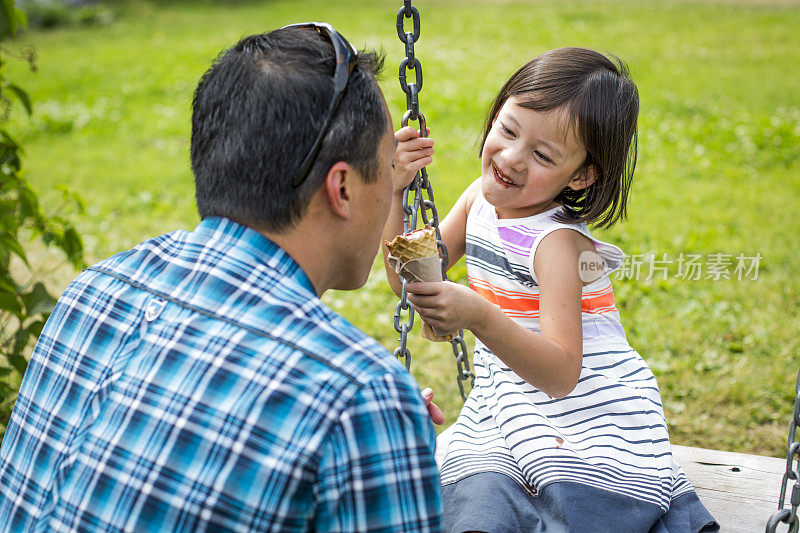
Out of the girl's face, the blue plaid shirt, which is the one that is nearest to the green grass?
the girl's face

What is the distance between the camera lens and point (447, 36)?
17.1m

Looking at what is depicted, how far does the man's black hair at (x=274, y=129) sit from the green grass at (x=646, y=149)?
1324mm

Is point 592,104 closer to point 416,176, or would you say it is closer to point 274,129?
point 416,176

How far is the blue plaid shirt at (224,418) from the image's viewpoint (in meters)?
1.27

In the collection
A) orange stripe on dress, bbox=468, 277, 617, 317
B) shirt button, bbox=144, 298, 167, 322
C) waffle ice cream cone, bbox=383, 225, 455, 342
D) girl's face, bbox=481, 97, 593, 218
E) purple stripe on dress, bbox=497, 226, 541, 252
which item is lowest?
orange stripe on dress, bbox=468, 277, 617, 317

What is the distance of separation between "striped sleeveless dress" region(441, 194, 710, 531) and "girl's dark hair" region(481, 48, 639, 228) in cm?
15

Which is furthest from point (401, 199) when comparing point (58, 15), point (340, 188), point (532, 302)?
point (58, 15)

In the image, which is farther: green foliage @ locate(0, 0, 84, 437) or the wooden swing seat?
green foliage @ locate(0, 0, 84, 437)

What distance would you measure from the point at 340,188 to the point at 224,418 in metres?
0.53

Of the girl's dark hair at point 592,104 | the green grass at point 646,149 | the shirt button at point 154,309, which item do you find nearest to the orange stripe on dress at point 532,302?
the girl's dark hair at point 592,104

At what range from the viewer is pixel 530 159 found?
232 cm

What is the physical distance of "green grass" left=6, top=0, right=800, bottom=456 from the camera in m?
4.39

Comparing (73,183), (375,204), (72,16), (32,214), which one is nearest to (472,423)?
(375,204)

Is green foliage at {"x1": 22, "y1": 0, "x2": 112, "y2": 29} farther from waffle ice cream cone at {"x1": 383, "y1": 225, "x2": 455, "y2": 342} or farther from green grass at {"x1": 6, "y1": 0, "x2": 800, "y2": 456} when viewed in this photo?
waffle ice cream cone at {"x1": 383, "y1": 225, "x2": 455, "y2": 342}
